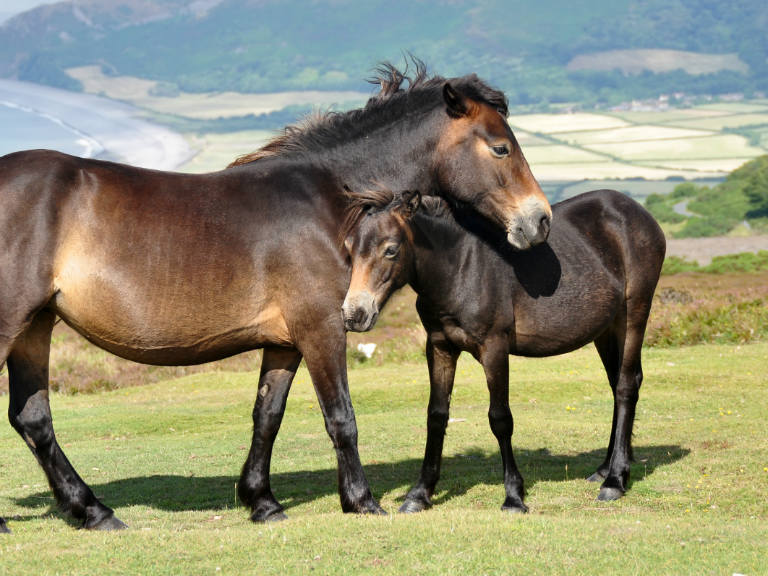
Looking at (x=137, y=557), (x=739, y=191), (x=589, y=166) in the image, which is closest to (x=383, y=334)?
(x=137, y=557)

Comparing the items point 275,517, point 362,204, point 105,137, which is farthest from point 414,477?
point 105,137

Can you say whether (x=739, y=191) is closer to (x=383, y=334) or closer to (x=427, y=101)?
(x=383, y=334)

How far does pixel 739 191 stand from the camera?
91625 millimetres

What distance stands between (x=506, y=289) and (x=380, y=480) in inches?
105

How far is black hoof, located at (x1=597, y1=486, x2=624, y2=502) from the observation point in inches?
364

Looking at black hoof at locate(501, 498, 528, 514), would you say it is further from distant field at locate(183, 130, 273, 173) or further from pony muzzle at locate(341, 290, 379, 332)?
distant field at locate(183, 130, 273, 173)

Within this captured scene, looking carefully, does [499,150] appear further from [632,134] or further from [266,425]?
[632,134]

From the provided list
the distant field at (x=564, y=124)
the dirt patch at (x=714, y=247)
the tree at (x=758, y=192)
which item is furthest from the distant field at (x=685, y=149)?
the dirt patch at (x=714, y=247)

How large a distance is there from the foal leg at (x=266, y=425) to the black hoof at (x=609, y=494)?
294 cm

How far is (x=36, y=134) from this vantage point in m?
71.9

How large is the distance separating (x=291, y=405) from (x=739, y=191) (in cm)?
8352

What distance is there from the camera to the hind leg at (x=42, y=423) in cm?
831

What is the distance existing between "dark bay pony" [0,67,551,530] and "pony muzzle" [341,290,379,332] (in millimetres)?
330

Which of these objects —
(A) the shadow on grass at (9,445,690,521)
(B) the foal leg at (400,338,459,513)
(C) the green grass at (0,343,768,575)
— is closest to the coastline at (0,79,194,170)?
(C) the green grass at (0,343,768,575)
